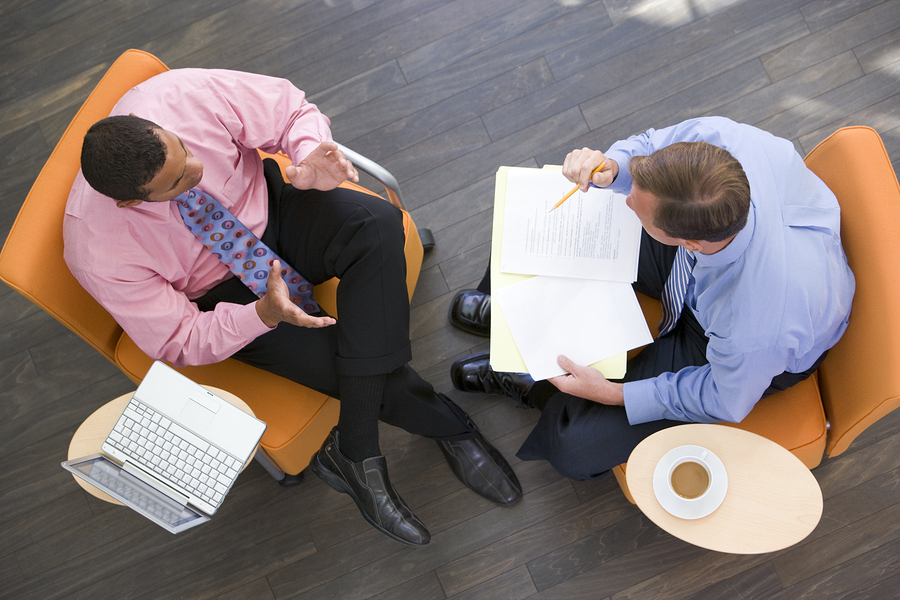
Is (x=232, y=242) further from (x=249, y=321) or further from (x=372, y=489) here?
(x=372, y=489)

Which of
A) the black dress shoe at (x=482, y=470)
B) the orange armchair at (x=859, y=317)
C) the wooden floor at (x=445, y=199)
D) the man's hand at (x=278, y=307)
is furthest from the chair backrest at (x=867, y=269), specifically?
the man's hand at (x=278, y=307)

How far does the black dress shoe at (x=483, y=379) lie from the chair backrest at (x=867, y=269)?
34.4 inches

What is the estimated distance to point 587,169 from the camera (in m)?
1.33

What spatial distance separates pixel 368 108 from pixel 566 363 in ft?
4.37

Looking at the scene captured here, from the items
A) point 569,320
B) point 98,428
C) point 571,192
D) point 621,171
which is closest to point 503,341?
point 569,320

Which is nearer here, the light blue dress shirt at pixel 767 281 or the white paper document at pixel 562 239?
the light blue dress shirt at pixel 767 281

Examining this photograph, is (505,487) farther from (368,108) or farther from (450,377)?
(368,108)

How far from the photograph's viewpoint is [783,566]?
6.23 ft

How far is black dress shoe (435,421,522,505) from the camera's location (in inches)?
76.4

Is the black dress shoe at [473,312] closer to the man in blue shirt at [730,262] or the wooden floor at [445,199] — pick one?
the wooden floor at [445,199]

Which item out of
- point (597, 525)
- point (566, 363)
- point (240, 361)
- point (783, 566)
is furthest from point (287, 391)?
point (783, 566)

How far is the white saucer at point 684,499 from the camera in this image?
1.32 meters

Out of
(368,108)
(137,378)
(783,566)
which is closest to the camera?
(137,378)

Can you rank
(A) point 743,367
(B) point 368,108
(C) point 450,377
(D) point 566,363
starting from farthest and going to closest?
1. (B) point 368,108
2. (C) point 450,377
3. (D) point 566,363
4. (A) point 743,367
